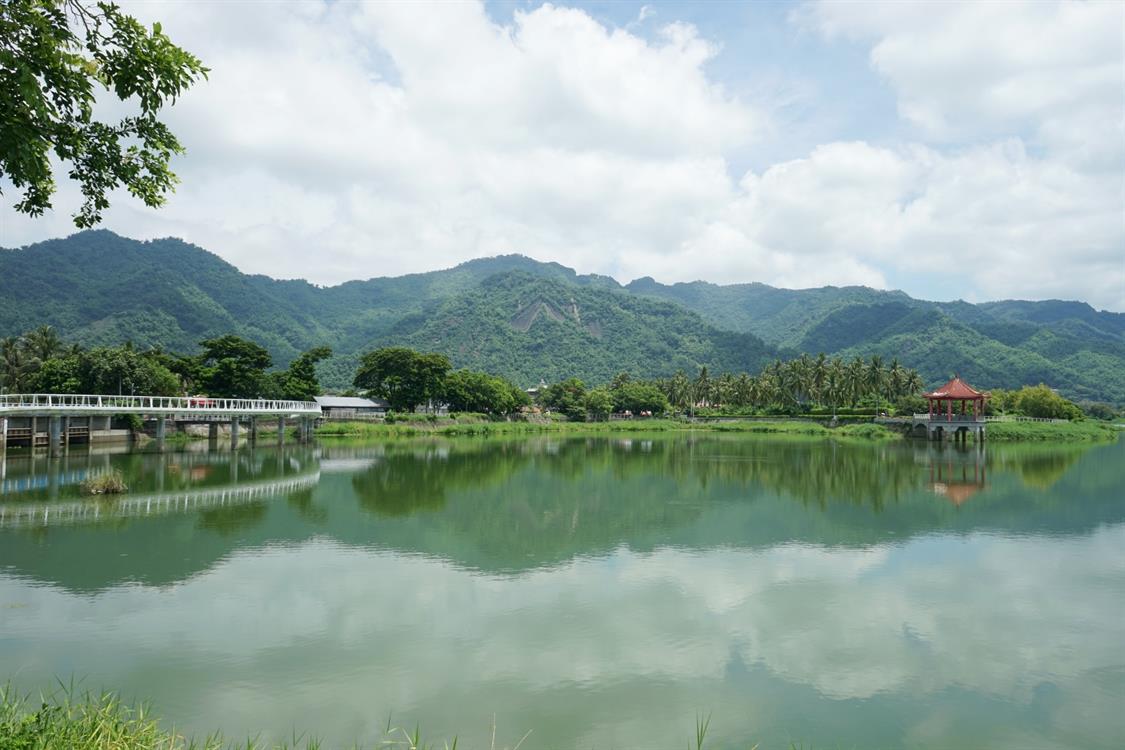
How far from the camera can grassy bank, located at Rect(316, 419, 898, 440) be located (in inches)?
2162

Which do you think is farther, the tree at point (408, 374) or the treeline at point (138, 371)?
the tree at point (408, 374)

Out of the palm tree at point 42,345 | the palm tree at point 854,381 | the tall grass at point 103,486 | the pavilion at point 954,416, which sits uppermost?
the palm tree at point 42,345

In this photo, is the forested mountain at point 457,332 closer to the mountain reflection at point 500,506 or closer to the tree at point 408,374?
the tree at point 408,374

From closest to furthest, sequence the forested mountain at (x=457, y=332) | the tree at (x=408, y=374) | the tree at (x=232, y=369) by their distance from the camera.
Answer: the tree at (x=232, y=369)
the tree at (x=408, y=374)
the forested mountain at (x=457, y=332)

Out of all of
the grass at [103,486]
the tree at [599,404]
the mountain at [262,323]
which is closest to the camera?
the grass at [103,486]

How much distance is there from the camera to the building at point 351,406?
212ft

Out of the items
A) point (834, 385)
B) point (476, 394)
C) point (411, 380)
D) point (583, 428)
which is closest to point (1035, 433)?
point (834, 385)

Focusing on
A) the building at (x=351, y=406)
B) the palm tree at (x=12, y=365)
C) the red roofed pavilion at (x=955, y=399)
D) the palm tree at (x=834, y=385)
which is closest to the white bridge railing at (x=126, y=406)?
the palm tree at (x=12, y=365)

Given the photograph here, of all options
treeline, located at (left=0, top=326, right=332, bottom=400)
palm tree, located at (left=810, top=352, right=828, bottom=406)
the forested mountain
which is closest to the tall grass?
treeline, located at (left=0, top=326, right=332, bottom=400)

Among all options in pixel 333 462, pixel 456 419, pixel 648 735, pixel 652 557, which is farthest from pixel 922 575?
pixel 456 419

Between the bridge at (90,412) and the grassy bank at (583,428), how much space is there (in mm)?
5405

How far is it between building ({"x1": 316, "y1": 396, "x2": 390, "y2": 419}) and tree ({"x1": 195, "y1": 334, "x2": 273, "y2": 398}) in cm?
1175

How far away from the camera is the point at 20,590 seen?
1074cm

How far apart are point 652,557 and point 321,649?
7028mm
